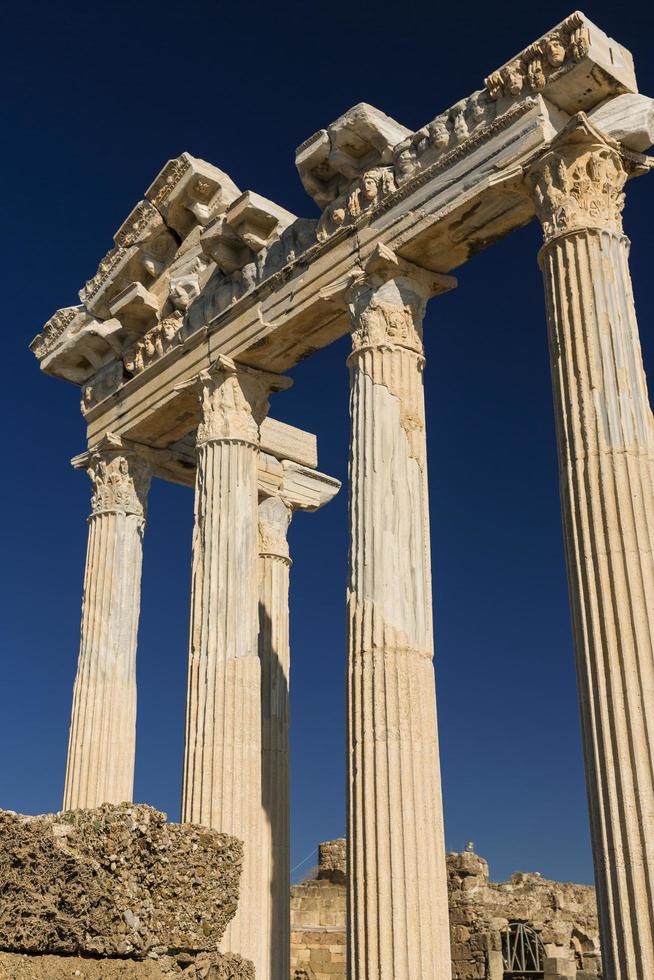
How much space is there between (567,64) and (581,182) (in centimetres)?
171

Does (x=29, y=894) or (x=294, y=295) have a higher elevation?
(x=294, y=295)

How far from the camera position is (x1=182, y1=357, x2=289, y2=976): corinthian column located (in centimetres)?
1744

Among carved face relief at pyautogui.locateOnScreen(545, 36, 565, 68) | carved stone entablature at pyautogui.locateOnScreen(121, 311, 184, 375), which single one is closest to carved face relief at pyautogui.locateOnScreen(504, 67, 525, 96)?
carved face relief at pyautogui.locateOnScreen(545, 36, 565, 68)

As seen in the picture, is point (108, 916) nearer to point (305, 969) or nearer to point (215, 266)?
point (215, 266)

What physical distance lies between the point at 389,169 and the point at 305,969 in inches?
697

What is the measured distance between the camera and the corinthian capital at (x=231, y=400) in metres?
20.0

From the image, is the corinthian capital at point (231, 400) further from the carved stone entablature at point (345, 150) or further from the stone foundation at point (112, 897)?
the stone foundation at point (112, 897)

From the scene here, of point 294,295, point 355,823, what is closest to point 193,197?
point 294,295

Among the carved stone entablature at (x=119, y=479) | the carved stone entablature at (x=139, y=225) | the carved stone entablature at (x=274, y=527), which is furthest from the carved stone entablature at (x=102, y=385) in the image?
the carved stone entablature at (x=274, y=527)

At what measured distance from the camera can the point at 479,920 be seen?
24.1 meters

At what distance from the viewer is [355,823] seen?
1464 centimetres

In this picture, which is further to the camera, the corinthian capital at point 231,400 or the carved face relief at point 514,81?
the corinthian capital at point 231,400

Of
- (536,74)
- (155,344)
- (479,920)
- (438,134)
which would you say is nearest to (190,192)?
(155,344)

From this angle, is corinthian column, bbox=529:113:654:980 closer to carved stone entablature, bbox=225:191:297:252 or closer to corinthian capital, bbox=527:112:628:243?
corinthian capital, bbox=527:112:628:243
